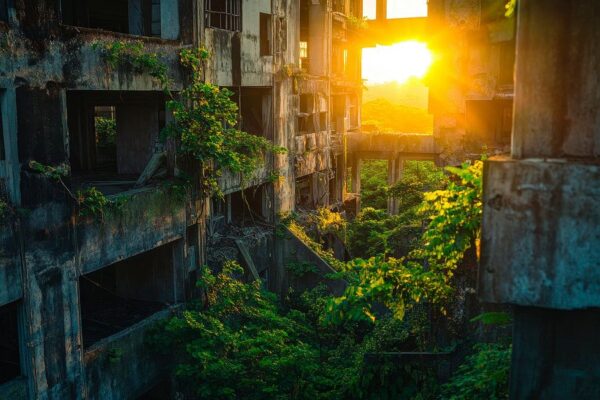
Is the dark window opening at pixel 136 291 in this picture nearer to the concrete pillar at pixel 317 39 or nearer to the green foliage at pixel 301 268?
the green foliage at pixel 301 268

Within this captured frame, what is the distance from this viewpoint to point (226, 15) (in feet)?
53.7

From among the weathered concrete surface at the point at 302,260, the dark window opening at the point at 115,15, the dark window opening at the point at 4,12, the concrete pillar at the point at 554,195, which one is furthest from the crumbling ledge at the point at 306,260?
the concrete pillar at the point at 554,195

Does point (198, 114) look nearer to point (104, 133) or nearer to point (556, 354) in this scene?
point (104, 133)

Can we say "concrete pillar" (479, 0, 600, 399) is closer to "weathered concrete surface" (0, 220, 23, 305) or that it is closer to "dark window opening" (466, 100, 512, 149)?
"weathered concrete surface" (0, 220, 23, 305)

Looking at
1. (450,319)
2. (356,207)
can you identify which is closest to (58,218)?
(450,319)

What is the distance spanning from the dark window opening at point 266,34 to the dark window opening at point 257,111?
1.19 meters

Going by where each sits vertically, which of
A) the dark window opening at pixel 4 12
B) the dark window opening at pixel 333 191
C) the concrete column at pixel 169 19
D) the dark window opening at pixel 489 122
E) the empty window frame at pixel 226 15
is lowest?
the dark window opening at pixel 333 191

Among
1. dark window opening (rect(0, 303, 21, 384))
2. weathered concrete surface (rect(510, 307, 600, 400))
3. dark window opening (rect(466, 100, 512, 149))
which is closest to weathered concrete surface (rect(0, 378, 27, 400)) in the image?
dark window opening (rect(0, 303, 21, 384))

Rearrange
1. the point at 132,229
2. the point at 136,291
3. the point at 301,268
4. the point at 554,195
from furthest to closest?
the point at 301,268 < the point at 136,291 < the point at 132,229 < the point at 554,195

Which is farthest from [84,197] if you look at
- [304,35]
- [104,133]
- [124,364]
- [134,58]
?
[304,35]

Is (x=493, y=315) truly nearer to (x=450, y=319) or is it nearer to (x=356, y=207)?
(x=450, y=319)

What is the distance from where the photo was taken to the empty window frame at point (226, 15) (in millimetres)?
16375

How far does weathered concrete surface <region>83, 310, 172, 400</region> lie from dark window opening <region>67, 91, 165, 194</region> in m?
3.02

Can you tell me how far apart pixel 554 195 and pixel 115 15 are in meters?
16.2
